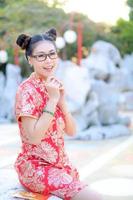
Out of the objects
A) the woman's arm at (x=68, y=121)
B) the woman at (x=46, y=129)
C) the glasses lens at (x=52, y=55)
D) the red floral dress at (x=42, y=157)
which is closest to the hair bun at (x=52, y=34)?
the woman at (x=46, y=129)

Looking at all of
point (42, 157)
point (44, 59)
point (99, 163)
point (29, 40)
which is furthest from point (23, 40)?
point (99, 163)

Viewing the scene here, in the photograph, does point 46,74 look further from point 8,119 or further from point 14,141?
point 8,119

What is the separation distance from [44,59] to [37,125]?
0.36 metres

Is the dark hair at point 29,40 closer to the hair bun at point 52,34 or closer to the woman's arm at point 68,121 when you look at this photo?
the hair bun at point 52,34

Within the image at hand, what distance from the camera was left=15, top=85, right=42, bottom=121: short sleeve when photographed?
2.35m

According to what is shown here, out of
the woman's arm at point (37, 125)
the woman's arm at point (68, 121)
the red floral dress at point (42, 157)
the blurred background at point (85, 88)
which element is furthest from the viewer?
the blurred background at point (85, 88)

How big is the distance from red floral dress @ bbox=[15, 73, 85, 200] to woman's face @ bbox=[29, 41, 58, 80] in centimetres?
5

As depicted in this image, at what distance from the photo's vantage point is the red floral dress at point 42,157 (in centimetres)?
239

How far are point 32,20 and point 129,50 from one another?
39.4 ft

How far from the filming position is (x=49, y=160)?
2.46 meters

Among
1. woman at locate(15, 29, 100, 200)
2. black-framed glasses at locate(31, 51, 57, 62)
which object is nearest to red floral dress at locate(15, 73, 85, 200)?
woman at locate(15, 29, 100, 200)

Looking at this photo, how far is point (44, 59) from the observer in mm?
2459

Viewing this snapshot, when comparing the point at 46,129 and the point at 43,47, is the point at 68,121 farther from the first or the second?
the point at 43,47

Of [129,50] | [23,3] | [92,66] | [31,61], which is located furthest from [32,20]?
[31,61]
